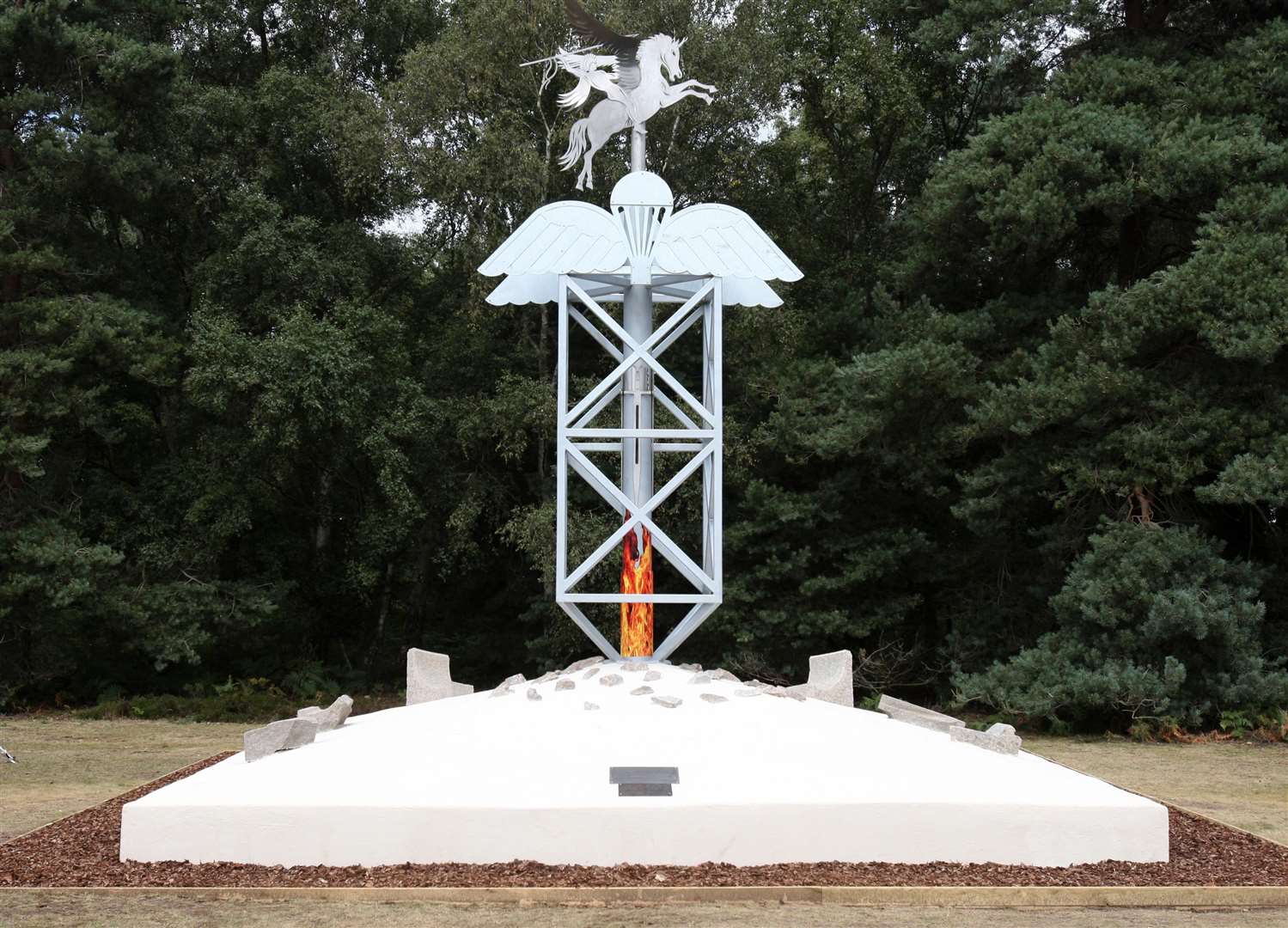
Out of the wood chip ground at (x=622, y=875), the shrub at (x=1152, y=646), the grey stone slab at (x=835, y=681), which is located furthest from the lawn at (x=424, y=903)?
the grey stone slab at (x=835, y=681)

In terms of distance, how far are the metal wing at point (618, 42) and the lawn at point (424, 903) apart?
21.8ft

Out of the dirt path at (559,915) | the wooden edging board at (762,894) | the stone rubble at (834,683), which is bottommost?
the dirt path at (559,915)

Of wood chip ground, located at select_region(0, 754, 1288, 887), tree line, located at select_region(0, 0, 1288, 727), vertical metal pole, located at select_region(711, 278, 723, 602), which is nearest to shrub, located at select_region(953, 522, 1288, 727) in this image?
tree line, located at select_region(0, 0, 1288, 727)

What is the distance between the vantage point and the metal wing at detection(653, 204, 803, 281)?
1010 centimetres

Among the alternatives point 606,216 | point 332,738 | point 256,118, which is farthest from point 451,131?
point 332,738

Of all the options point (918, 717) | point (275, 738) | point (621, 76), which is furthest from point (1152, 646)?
point (275, 738)

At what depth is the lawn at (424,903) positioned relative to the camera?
6.60 meters

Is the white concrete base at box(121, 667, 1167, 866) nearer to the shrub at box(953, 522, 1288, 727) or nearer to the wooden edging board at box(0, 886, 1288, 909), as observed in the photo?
the wooden edging board at box(0, 886, 1288, 909)

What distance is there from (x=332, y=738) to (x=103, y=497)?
12.2 meters

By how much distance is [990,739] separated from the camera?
888 cm

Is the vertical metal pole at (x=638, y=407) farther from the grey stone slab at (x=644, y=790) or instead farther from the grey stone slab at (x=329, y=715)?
the grey stone slab at (x=644, y=790)

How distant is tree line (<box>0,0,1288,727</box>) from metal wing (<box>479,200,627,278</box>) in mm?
7382

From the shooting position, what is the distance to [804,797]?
304 inches

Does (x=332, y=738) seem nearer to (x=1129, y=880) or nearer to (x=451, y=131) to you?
(x=1129, y=880)
